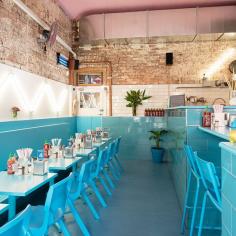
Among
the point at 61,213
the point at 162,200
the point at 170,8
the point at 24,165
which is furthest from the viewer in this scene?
the point at 170,8

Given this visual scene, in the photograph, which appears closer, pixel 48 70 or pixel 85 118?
pixel 48 70

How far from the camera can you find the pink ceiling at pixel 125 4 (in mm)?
7492

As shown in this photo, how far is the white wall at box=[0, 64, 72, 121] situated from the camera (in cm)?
515

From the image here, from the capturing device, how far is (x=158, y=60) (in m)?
8.99

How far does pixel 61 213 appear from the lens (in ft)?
8.58

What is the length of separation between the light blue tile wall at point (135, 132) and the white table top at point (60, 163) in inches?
182

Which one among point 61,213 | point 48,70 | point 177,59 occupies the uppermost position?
point 177,59

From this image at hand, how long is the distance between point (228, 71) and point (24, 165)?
24.5ft

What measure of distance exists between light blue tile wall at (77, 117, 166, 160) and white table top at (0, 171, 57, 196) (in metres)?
5.69

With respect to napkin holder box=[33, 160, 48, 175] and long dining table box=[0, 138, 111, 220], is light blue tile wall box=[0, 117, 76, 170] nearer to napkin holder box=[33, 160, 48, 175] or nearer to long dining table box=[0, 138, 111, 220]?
→ long dining table box=[0, 138, 111, 220]

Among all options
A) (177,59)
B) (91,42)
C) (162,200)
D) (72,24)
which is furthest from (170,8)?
(162,200)

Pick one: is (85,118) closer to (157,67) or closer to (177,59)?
(157,67)

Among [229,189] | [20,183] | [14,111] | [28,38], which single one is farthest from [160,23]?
[229,189]

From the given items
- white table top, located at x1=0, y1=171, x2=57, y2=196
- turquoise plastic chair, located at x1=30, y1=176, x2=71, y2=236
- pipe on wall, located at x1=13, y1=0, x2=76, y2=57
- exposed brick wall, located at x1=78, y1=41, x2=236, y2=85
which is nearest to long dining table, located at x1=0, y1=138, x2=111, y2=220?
white table top, located at x1=0, y1=171, x2=57, y2=196
